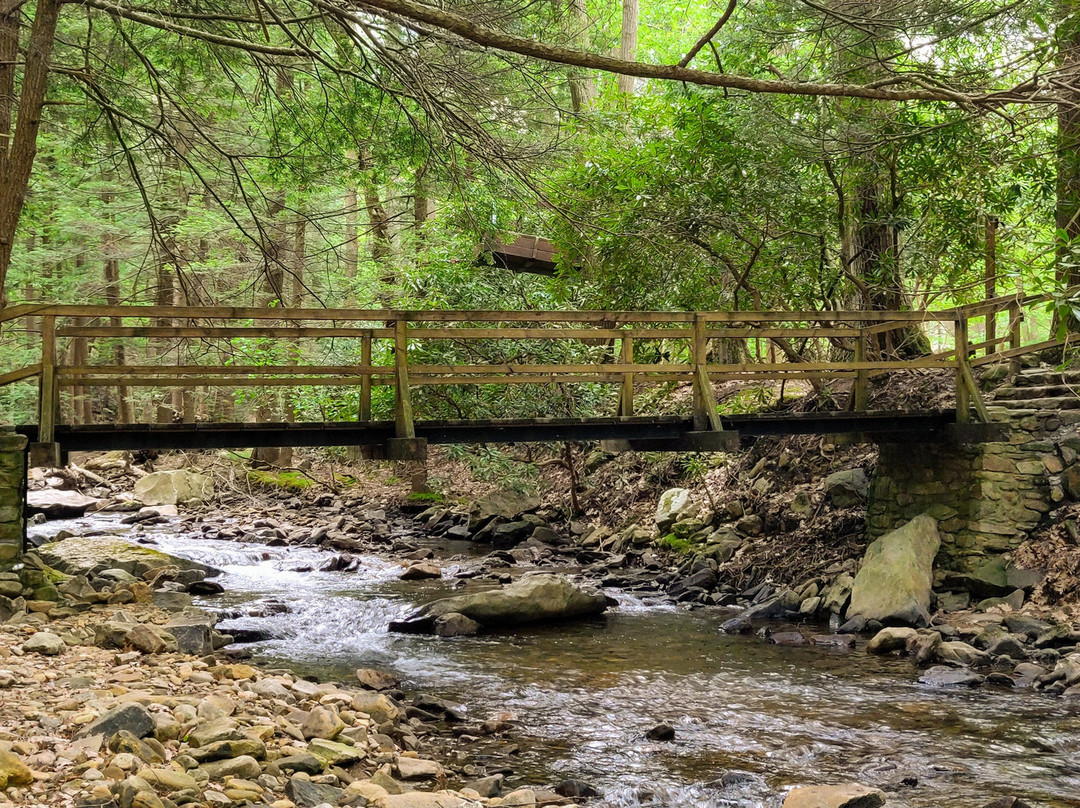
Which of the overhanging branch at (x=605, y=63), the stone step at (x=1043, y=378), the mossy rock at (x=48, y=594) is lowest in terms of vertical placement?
the mossy rock at (x=48, y=594)

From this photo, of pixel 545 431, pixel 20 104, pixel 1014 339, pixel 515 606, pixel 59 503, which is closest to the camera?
pixel 20 104

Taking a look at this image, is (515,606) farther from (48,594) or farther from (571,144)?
(571,144)

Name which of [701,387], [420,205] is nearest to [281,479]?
[420,205]

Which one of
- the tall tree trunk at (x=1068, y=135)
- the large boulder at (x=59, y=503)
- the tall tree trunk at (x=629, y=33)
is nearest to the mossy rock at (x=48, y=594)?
the tall tree trunk at (x=1068, y=135)

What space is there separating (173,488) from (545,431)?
11.6 meters

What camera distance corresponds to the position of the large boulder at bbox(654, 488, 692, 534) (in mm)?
13188

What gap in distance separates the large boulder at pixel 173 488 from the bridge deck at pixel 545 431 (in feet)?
32.6

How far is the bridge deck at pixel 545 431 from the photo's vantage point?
8.18 meters

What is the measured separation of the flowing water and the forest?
2.81 m

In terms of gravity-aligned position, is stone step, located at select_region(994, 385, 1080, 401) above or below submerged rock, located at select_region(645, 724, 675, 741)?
above

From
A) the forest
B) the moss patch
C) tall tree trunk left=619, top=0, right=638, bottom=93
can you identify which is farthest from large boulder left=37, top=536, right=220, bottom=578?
tall tree trunk left=619, top=0, right=638, bottom=93

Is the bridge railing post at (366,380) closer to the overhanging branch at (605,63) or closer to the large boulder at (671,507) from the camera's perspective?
the overhanging branch at (605,63)

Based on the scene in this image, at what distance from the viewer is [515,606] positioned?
9.44m

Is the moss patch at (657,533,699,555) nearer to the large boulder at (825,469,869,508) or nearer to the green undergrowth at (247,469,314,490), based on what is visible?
the large boulder at (825,469,869,508)
